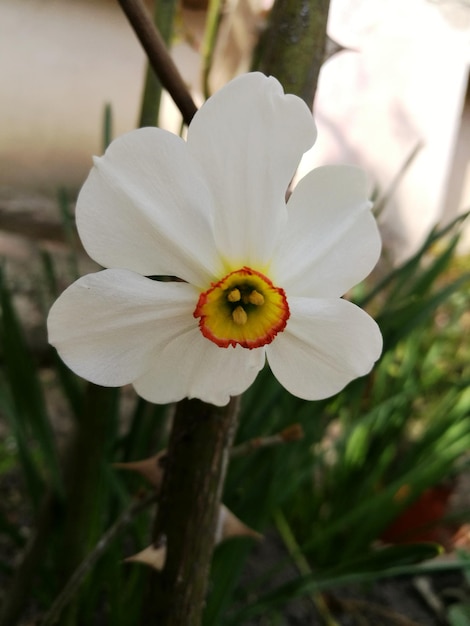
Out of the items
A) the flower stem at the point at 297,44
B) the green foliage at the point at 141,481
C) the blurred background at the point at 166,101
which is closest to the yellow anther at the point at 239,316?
the flower stem at the point at 297,44

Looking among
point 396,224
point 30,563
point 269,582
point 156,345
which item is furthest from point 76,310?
point 396,224

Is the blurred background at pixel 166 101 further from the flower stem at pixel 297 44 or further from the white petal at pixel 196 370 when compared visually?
the white petal at pixel 196 370

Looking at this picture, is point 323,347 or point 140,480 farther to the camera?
point 140,480

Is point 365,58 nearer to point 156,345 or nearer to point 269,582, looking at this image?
point 269,582

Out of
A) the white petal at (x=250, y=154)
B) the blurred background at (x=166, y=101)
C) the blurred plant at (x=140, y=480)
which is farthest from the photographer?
the blurred background at (x=166, y=101)

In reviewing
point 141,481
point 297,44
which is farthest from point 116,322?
point 141,481

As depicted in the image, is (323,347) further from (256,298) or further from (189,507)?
(189,507)
